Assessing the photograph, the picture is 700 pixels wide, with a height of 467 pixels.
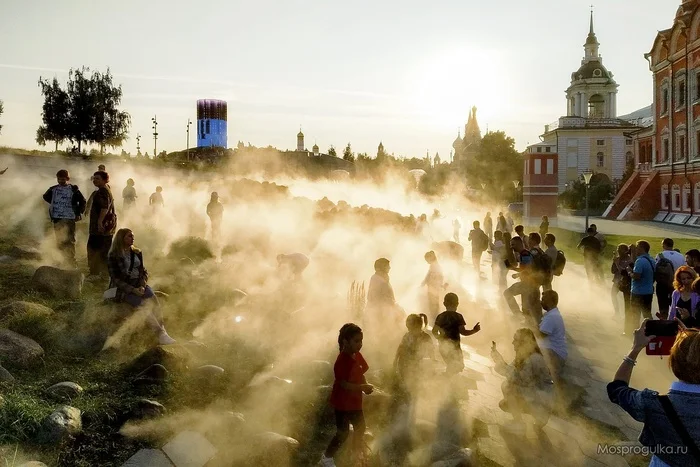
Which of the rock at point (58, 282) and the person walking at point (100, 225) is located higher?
the person walking at point (100, 225)

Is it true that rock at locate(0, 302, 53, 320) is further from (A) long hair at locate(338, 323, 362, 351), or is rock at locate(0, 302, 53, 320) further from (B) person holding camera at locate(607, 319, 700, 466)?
(B) person holding camera at locate(607, 319, 700, 466)

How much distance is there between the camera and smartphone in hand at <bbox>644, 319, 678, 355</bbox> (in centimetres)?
324

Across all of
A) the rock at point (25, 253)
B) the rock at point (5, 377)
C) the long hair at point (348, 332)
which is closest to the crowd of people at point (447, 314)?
the long hair at point (348, 332)

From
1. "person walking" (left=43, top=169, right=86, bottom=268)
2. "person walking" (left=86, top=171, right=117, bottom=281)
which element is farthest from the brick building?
"person walking" (left=43, top=169, right=86, bottom=268)

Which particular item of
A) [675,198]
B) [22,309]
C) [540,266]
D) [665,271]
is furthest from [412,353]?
[675,198]

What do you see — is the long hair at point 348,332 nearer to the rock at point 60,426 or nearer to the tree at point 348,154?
the rock at point 60,426

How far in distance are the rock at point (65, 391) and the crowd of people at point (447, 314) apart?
1.65 metres

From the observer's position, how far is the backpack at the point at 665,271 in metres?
Result: 9.34

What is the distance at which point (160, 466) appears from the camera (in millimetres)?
4898

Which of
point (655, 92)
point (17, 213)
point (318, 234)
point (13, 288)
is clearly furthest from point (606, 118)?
point (13, 288)

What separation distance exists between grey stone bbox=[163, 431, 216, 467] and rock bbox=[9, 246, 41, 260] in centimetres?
687

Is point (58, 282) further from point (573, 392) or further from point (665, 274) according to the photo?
point (665, 274)

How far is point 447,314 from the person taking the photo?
7.18m

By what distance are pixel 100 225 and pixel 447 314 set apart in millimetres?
5842
